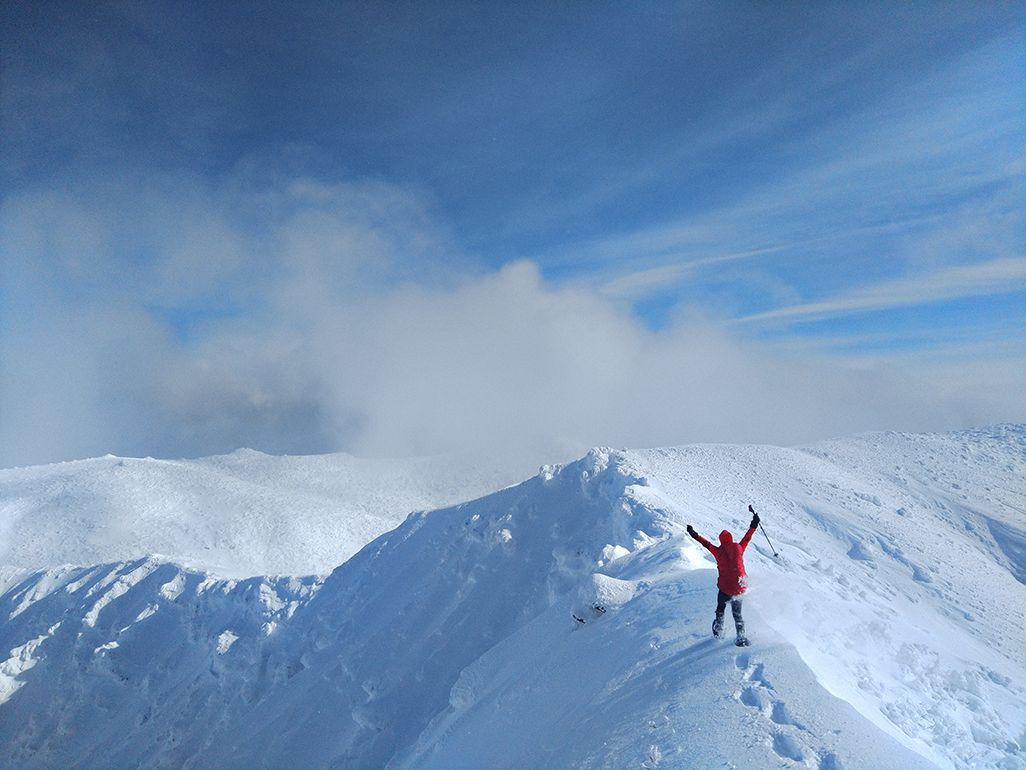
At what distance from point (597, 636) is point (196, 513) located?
2109 inches

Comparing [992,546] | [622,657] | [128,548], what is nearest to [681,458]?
[992,546]

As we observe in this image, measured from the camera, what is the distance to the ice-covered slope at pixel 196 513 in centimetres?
4741

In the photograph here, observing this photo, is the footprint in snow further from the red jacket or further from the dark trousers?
the red jacket

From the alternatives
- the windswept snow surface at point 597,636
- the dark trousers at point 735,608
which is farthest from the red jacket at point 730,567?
the windswept snow surface at point 597,636

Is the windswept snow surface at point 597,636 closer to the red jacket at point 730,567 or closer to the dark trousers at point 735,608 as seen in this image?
the dark trousers at point 735,608

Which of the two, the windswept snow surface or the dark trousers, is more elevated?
the dark trousers

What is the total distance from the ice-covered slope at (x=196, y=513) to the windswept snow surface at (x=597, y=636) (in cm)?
817

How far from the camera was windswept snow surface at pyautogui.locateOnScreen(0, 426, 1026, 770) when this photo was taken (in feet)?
26.6

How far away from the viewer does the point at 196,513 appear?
174 feet

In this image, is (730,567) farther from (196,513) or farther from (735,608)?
(196,513)

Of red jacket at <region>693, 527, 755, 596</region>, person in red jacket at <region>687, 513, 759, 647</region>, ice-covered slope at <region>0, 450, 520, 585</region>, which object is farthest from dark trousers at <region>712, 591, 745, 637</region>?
ice-covered slope at <region>0, 450, 520, 585</region>

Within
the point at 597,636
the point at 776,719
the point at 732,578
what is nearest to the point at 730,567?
the point at 732,578

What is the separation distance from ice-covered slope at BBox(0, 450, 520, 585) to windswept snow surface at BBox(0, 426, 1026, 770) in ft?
26.8

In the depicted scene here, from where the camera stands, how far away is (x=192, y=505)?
2143 inches
